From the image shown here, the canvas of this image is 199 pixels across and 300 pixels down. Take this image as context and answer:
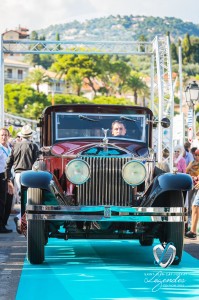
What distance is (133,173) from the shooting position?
11.4 meters

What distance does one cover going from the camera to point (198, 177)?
52.4 ft

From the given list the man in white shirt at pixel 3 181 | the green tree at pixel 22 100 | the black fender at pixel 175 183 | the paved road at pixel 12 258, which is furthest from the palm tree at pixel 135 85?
the black fender at pixel 175 183

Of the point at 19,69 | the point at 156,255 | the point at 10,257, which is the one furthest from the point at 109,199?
the point at 19,69

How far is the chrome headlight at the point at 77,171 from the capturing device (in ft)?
37.2

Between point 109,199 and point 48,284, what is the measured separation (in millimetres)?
2257

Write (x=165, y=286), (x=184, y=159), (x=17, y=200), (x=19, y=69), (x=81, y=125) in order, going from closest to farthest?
(x=165, y=286) < (x=81, y=125) < (x=184, y=159) < (x=17, y=200) < (x=19, y=69)

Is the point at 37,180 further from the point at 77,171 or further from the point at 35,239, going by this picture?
the point at 35,239

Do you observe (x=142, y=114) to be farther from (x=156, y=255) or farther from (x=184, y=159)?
(x=184, y=159)

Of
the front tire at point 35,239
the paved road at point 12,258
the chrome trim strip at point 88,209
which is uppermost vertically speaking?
the chrome trim strip at point 88,209

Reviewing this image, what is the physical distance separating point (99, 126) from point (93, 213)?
7.35 ft

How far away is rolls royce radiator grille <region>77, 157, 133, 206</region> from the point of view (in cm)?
1141

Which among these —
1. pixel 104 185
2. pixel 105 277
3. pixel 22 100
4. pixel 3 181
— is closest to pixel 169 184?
pixel 104 185

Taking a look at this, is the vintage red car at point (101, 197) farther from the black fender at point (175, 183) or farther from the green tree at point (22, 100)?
the green tree at point (22, 100)

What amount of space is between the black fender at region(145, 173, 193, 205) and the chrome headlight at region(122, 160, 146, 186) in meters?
0.23
